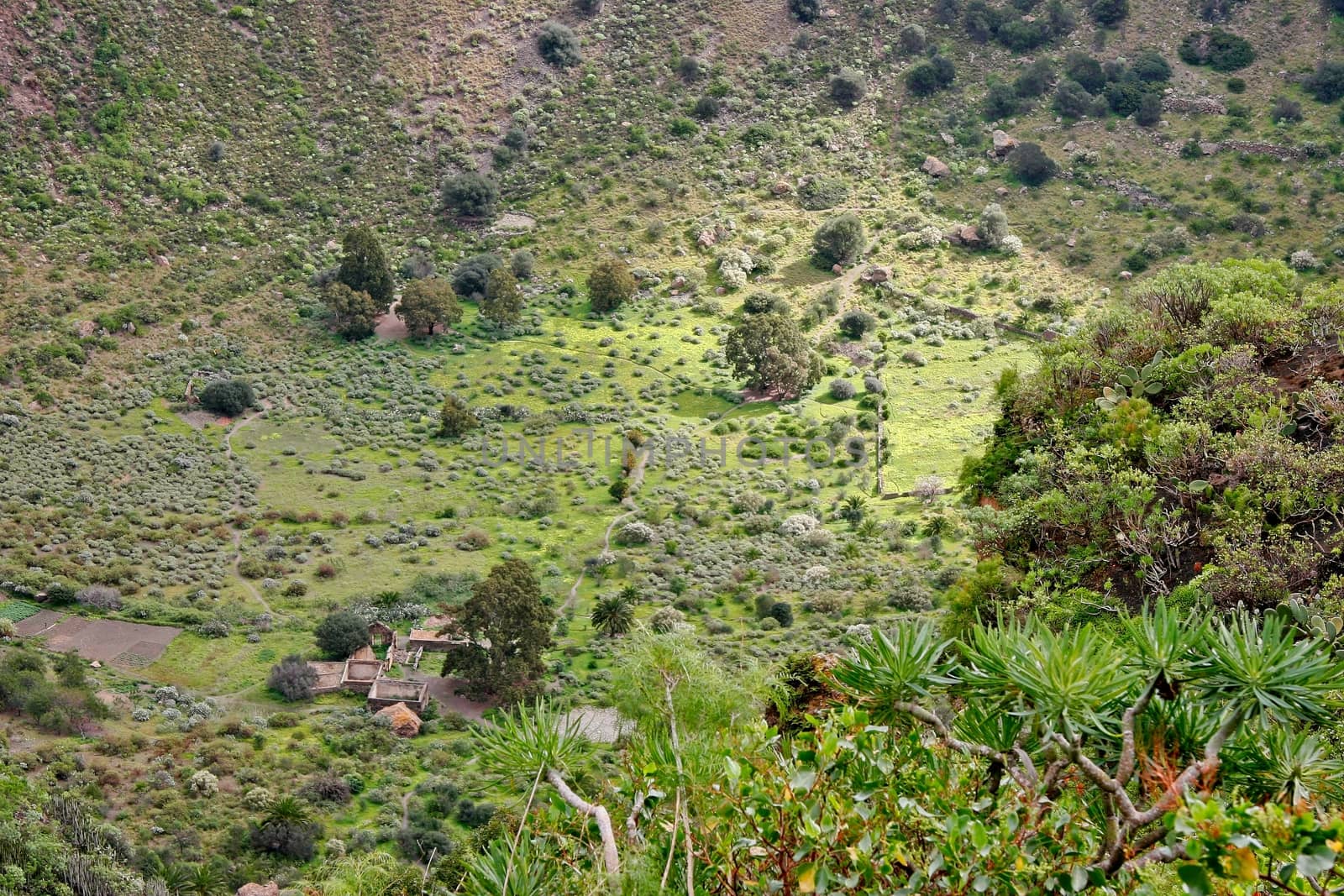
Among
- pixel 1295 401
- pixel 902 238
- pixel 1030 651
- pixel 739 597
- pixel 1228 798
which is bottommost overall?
pixel 739 597

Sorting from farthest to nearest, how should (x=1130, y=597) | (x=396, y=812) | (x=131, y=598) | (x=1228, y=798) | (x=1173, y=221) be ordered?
(x=1173, y=221) < (x=131, y=598) < (x=396, y=812) < (x=1130, y=597) < (x=1228, y=798)

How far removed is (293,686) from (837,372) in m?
32.2

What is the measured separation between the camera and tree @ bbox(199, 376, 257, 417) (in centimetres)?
5856

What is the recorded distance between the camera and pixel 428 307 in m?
64.6

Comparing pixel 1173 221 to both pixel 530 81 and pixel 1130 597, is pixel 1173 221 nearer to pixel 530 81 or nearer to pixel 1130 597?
pixel 530 81

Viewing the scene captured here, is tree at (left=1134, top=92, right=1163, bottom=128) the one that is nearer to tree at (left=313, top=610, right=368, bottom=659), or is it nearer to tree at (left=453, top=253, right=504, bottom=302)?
tree at (left=453, top=253, right=504, bottom=302)

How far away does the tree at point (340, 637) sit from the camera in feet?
140

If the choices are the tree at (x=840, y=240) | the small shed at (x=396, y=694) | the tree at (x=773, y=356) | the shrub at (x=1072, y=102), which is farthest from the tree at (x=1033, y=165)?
the small shed at (x=396, y=694)

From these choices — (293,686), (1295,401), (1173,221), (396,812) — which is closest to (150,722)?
(293,686)

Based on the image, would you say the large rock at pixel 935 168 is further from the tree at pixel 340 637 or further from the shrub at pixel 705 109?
the tree at pixel 340 637

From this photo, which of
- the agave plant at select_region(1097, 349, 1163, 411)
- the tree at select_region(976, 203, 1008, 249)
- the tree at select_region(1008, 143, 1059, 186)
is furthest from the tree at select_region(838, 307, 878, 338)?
the agave plant at select_region(1097, 349, 1163, 411)

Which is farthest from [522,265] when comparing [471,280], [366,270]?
[366,270]

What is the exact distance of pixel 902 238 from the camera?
236 ft

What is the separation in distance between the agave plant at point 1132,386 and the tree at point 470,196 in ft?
157
